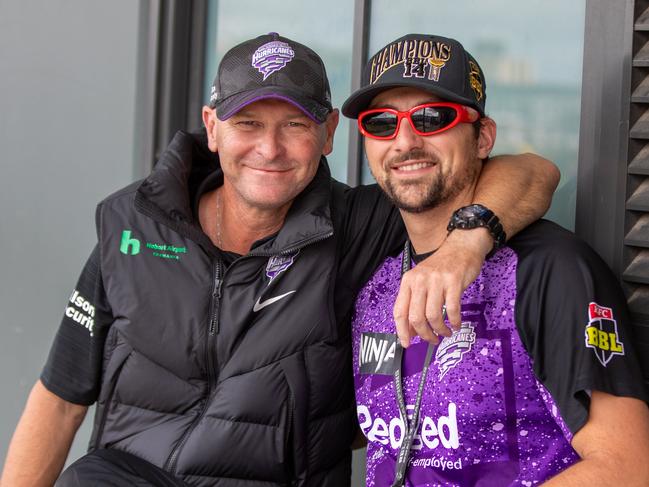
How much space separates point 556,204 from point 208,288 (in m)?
1.15

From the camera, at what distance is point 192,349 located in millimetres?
2719

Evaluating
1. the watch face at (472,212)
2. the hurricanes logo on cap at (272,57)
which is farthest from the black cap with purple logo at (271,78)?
the watch face at (472,212)

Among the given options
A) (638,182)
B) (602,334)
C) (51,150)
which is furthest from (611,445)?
(51,150)

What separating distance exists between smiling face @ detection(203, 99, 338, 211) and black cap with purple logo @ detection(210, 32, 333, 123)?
0.17ft

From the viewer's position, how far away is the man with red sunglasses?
2156mm

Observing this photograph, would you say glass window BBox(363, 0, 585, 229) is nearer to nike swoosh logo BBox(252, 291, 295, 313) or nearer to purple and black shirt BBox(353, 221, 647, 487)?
purple and black shirt BBox(353, 221, 647, 487)

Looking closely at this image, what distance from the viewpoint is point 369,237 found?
285cm

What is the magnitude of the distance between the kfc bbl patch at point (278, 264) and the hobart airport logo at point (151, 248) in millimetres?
266

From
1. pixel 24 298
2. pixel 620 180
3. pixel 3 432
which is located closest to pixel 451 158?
pixel 620 180

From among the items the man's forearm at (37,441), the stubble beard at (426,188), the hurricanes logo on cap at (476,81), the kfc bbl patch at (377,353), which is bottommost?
the man's forearm at (37,441)

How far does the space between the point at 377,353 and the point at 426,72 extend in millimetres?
784

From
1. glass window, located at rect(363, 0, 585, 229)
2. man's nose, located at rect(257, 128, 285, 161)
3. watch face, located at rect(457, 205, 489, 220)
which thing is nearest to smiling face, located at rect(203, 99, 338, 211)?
man's nose, located at rect(257, 128, 285, 161)

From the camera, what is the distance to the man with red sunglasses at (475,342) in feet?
7.07

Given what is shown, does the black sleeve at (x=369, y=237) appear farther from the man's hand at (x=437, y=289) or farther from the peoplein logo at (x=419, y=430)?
the man's hand at (x=437, y=289)
